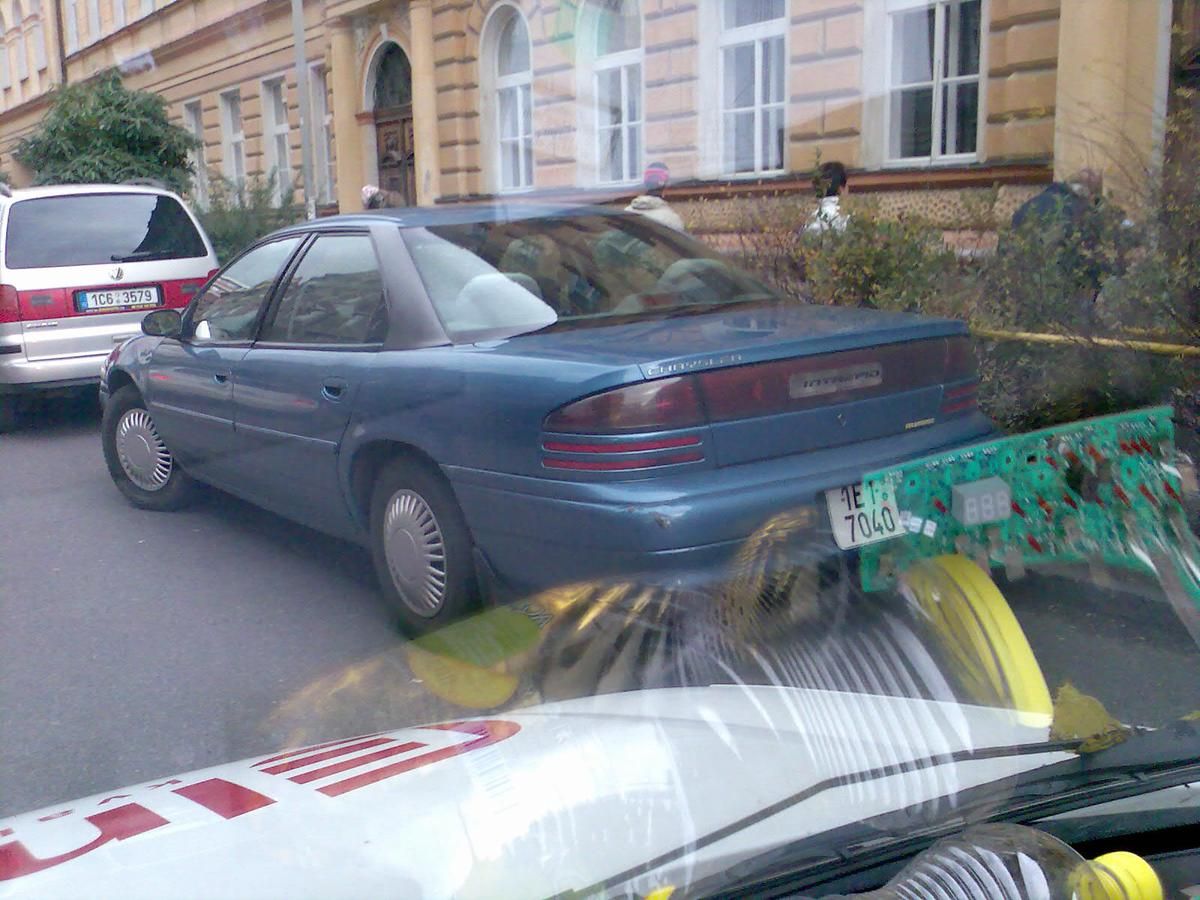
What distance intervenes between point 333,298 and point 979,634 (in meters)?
2.93

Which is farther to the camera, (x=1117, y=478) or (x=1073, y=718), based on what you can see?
(x=1117, y=478)

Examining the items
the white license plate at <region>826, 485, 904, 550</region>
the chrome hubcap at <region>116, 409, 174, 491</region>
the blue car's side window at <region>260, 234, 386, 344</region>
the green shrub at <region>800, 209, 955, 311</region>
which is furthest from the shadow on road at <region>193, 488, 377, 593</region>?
the green shrub at <region>800, 209, 955, 311</region>

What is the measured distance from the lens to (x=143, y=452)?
6.48 meters

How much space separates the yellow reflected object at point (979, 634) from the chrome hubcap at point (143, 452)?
14.2 feet

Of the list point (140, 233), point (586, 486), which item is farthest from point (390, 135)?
point (586, 486)

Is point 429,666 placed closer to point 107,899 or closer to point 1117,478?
point 1117,478

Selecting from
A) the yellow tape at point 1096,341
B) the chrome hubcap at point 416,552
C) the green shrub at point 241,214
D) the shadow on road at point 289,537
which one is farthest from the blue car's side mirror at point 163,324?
the green shrub at point 241,214

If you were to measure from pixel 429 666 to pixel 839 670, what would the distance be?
1803mm

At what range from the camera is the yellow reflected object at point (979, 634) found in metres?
2.41

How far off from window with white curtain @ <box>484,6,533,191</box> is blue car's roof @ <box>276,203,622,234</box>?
383 inches

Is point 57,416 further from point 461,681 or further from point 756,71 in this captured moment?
point 461,681

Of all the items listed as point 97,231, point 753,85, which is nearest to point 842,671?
point 97,231

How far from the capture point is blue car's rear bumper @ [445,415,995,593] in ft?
11.3

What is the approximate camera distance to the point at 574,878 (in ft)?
5.02
